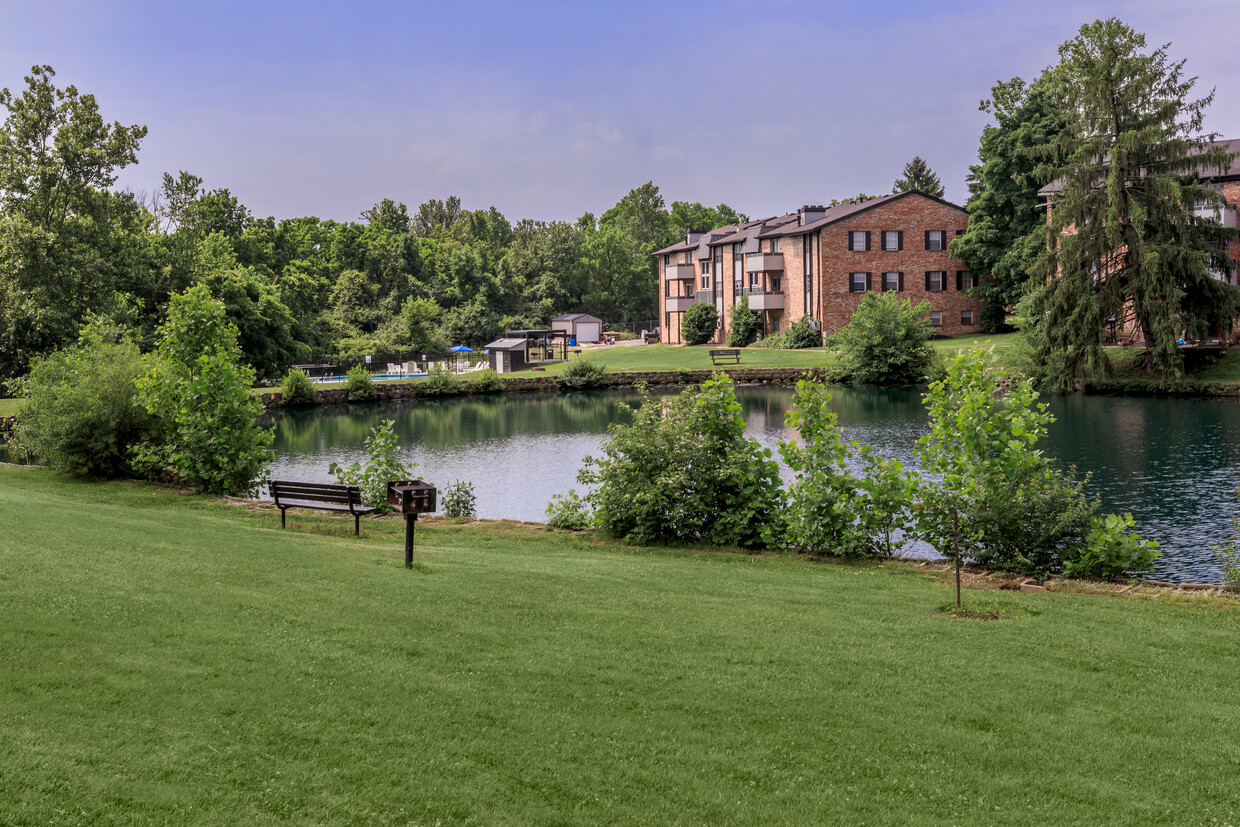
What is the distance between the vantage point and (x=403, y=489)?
13.4 meters

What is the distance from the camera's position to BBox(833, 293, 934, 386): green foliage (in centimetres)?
6056

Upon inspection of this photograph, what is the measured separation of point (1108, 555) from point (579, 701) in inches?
380

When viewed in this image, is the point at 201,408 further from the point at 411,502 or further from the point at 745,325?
the point at 745,325

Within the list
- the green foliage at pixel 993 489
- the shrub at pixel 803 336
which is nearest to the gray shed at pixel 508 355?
the shrub at pixel 803 336

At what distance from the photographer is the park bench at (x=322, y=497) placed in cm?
1658

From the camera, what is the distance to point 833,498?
15422mm

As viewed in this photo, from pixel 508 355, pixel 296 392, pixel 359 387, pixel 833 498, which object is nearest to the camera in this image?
pixel 833 498

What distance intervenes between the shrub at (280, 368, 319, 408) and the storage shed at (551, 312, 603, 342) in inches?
1953

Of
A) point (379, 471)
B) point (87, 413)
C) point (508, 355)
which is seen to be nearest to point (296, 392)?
point (508, 355)

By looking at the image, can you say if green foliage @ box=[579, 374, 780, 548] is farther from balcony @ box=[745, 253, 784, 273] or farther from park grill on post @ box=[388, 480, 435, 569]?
balcony @ box=[745, 253, 784, 273]

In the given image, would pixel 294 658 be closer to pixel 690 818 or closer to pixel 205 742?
pixel 205 742

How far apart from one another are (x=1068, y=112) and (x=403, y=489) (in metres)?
45.6

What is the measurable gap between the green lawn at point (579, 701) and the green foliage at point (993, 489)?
2.36 m

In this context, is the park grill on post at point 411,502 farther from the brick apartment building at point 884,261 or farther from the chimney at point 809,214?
the chimney at point 809,214
